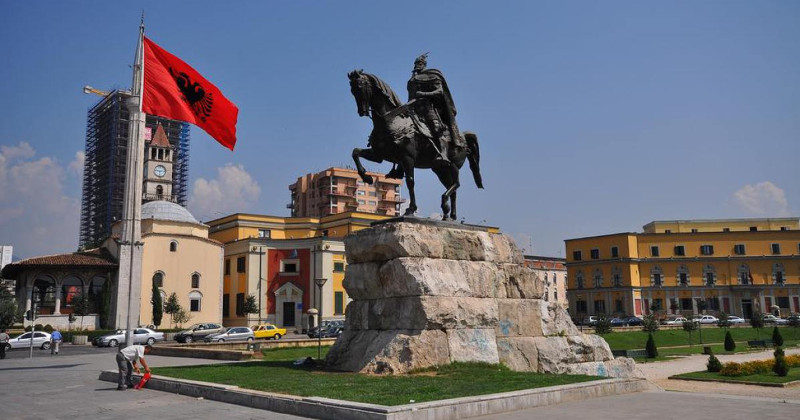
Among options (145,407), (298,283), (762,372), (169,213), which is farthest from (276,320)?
(145,407)

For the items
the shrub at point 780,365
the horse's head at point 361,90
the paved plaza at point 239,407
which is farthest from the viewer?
the shrub at point 780,365

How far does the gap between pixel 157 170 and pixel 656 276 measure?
223 feet

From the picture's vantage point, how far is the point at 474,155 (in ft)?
57.8

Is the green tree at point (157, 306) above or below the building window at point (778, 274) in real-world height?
below

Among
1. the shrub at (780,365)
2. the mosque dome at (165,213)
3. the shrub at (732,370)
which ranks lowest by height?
the shrub at (732,370)

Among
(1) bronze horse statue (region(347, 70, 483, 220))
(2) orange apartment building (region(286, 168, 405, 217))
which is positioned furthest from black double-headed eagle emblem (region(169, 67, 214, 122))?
(2) orange apartment building (region(286, 168, 405, 217))

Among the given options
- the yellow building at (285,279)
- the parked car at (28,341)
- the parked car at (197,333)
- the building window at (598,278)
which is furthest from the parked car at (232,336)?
the building window at (598,278)

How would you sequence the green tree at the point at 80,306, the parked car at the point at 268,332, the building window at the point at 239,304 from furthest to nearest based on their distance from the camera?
1. the building window at the point at 239,304
2. the green tree at the point at 80,306
3. the parked car at the point at 268,332

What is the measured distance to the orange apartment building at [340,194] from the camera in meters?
112

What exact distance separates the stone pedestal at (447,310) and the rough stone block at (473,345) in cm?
2

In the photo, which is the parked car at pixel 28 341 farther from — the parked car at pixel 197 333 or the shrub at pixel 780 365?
the shrub at pixel 780 365

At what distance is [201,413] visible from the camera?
387 inches

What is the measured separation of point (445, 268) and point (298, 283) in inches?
2144

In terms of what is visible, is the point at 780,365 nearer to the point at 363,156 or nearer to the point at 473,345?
the point at 473,345
